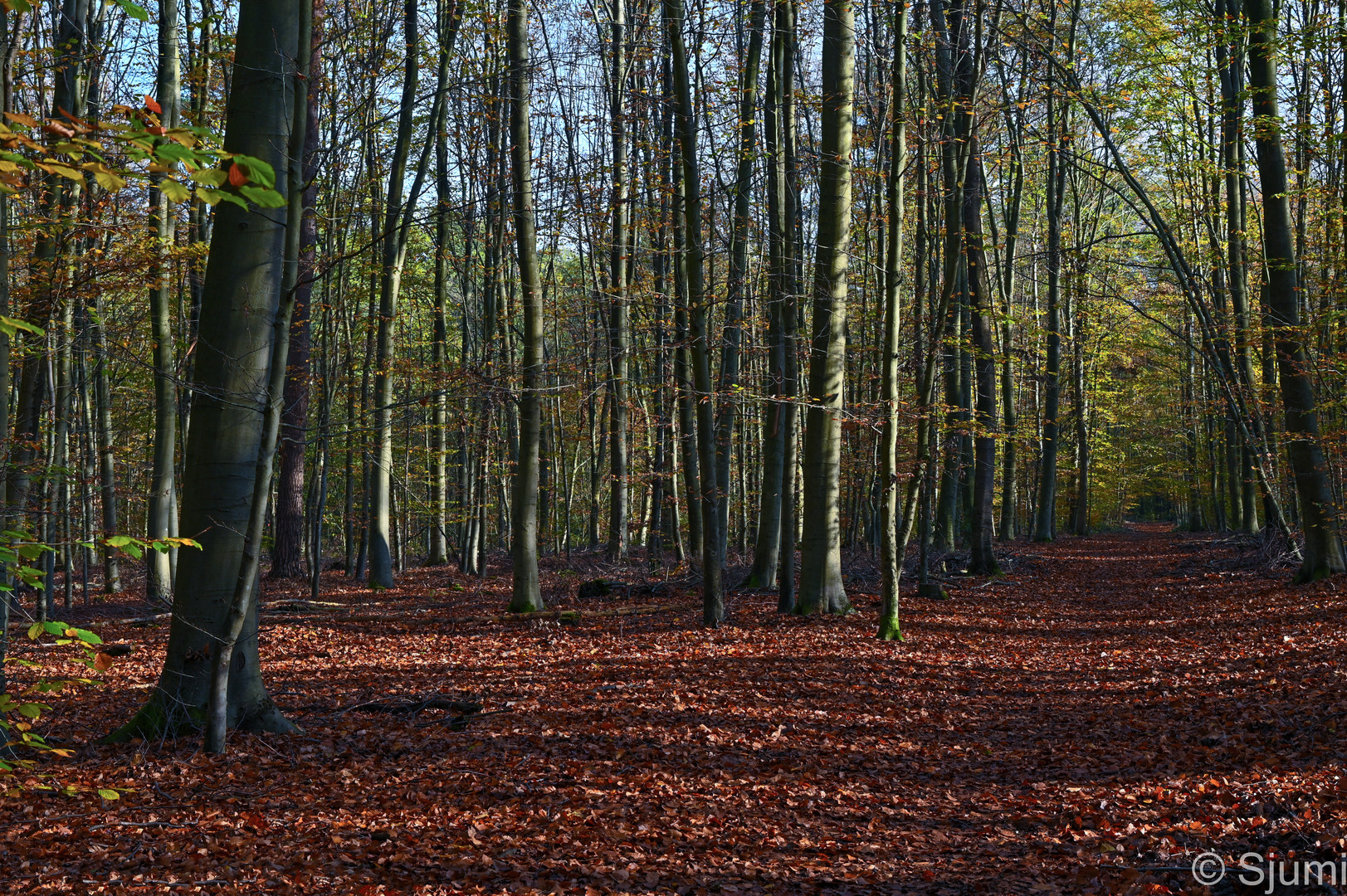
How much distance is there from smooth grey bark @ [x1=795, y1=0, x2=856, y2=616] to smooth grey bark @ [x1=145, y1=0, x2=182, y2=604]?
7.62 m

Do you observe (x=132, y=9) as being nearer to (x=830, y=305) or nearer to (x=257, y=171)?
(x=257, y=171)

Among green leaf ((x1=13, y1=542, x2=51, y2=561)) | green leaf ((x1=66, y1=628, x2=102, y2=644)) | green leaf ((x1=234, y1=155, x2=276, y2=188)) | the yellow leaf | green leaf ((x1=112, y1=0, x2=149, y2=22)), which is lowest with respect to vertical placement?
green leaf ((x1=66, y1=628, x2=102, y2=644))

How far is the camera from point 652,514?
52.6 feet

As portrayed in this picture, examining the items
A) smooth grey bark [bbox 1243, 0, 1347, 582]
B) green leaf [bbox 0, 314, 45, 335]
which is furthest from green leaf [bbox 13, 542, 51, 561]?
smooth grey bark [bbox 1243, 0, 1347, 582]

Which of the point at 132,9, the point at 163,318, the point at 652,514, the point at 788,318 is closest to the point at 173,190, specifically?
the point at 132,9

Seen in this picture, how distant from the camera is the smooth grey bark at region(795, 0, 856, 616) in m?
10.1

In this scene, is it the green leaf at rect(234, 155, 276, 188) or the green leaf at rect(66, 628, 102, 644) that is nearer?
the green leaf at rect(234, 155, 276, 188)

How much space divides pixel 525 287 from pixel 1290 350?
10.4m

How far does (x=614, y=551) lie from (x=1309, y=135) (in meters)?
14.7

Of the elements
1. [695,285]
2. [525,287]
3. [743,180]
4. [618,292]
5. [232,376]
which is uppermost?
[743,180]

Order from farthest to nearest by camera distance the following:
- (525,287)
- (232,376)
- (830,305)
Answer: (525,287), (830,305), (232,376)

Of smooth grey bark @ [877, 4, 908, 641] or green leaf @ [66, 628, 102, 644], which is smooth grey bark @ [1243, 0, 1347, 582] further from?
green leaf @ [66, 628, 102, 644]

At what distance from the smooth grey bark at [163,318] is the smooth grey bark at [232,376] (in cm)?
502

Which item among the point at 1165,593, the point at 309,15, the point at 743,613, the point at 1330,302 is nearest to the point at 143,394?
the point at 743,613
